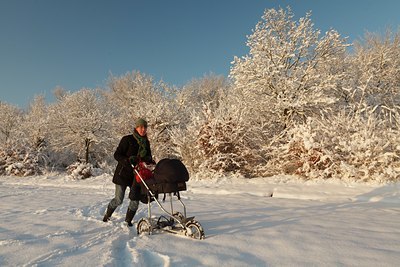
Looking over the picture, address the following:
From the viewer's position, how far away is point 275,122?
1623 centimetres

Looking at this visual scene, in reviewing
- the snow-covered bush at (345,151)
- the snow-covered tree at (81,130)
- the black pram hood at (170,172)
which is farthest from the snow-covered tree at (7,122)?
the black pram hood at (170,172)

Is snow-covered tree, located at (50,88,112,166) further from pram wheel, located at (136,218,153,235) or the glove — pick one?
pram wheel, located at (136,218,153,235)

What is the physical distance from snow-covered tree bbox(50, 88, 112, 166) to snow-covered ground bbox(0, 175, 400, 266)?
59.6 feet

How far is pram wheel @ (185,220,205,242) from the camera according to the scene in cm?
402

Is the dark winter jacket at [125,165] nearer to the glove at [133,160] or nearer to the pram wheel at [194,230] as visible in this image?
the glove at [133,160]

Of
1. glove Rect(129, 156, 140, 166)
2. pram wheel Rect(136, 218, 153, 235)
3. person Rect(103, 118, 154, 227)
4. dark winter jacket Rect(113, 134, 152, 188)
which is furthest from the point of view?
dark winter jacket Rect(113, 134, 152, 188)

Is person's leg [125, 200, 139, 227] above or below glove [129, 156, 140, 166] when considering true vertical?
below

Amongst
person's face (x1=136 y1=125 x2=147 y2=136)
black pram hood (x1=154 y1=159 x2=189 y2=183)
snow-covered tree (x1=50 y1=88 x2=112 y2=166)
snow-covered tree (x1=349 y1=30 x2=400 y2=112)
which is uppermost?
snow-covered tree (x1=349 y1=30 x2=400 y2=112)

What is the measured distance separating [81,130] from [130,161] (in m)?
21.7

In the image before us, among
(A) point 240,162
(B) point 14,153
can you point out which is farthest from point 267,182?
(B) point 14,153

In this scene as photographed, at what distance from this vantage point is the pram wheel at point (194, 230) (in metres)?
4.02

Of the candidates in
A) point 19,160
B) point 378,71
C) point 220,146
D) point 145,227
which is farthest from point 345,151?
point 19,160

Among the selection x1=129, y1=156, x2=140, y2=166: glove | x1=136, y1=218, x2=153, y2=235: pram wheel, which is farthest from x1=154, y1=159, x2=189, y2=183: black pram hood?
x1=136, y1=218, x2=153, y2=235: pram wheel

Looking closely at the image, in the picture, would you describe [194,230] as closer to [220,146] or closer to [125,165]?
[125,165]
